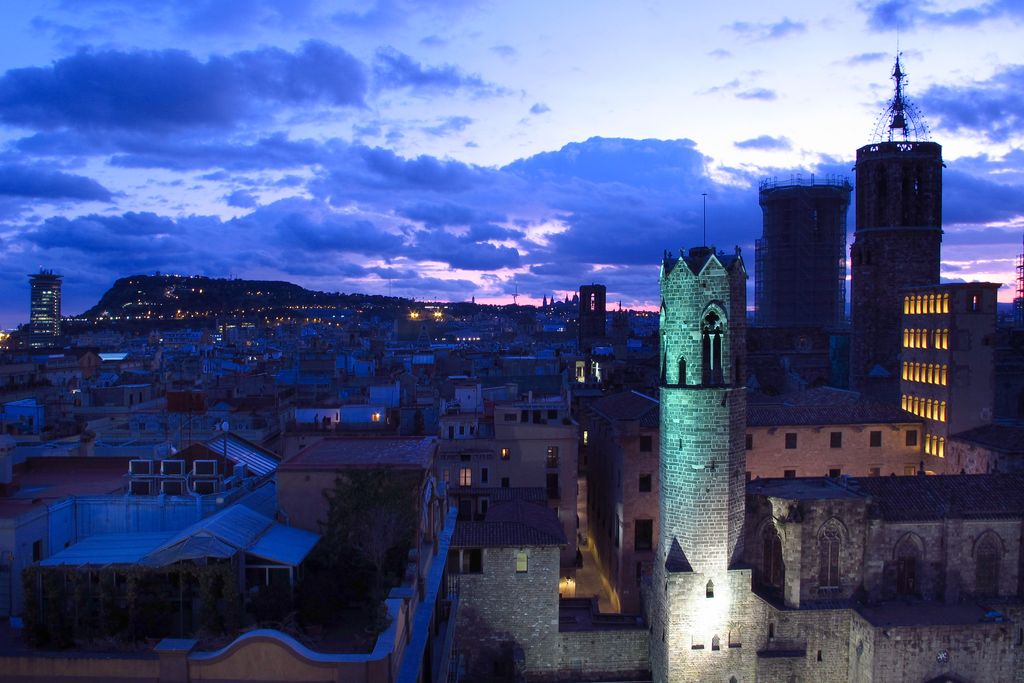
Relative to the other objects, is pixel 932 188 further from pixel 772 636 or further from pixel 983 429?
pixel 772 636

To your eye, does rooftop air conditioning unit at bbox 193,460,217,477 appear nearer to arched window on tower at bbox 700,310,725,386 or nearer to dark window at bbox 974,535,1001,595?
arched window on tower at bbox 700,310,725,386

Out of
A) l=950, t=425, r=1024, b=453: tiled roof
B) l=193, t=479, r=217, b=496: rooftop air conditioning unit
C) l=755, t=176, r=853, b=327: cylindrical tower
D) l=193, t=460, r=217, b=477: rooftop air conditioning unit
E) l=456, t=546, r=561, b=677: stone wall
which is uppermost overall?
l=755, t=176, r=853, b=327: cylindrical tower

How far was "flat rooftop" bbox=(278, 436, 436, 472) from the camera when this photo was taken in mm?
20516

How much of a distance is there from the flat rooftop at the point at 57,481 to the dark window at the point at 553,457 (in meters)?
20.7

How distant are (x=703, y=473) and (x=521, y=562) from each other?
7.70m

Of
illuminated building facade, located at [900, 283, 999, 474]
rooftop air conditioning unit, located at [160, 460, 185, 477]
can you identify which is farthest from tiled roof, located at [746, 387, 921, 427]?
rooftop air conditioning unit, located at [160, 460, 185, 477]

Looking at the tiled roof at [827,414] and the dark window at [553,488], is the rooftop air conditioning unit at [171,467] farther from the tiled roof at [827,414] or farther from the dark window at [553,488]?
the tiled roof at [827,414]

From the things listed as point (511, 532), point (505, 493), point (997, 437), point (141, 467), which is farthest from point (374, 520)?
point (997, 437)

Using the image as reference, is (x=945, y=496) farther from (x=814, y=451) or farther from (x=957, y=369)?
(x=957, y=369)

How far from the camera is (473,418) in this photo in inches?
1674

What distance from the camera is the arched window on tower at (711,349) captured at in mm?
29328

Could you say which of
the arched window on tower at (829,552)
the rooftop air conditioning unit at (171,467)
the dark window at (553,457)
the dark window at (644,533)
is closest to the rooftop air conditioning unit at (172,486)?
the rooftop air conditioning unit at (171,467)

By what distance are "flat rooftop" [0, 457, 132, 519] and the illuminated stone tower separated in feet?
61.6

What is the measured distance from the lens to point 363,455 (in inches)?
890
